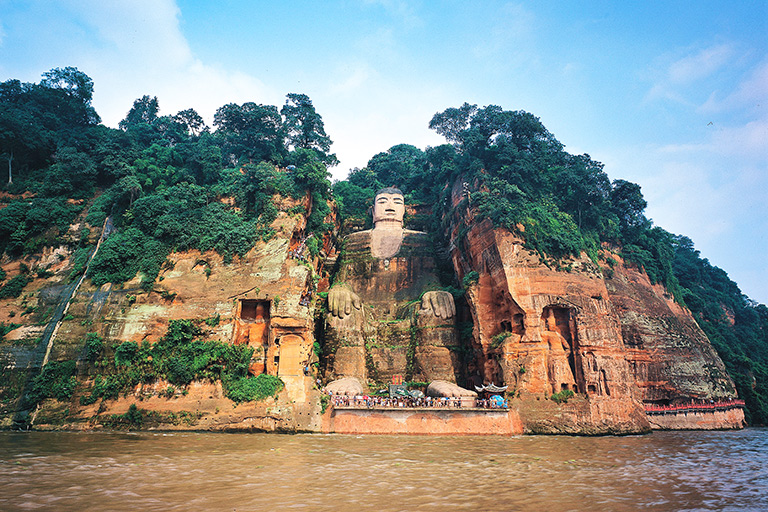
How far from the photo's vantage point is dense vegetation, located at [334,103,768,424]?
28.3m

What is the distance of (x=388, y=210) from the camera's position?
35.9 m

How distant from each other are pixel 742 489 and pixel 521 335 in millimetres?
13820

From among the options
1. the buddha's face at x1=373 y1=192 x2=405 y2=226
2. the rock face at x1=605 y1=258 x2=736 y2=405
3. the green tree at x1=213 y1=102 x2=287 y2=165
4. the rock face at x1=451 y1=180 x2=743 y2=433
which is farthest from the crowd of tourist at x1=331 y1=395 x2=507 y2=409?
the green tree at x1=213 y1=102 x2=287 y2=165

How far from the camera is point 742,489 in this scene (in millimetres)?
10297

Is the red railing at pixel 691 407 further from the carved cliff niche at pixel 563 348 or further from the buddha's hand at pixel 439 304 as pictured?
the buddha's hand at pixel 439 304

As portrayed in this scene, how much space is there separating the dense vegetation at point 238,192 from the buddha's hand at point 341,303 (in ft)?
15.9

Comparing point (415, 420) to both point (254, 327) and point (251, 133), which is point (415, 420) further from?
point (251, 133)

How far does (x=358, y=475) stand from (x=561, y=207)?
26.7 m

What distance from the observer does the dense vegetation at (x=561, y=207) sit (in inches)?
1113

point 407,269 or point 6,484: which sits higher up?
point 407,269

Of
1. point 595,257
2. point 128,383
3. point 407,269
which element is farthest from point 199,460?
point 595,257

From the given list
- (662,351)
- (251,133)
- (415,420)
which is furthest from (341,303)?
(662,351)

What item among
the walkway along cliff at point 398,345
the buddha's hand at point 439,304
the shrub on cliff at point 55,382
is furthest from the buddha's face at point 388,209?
the shrub on cliff at point 55,382

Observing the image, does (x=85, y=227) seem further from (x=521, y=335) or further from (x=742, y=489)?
(x=742, y=489)
